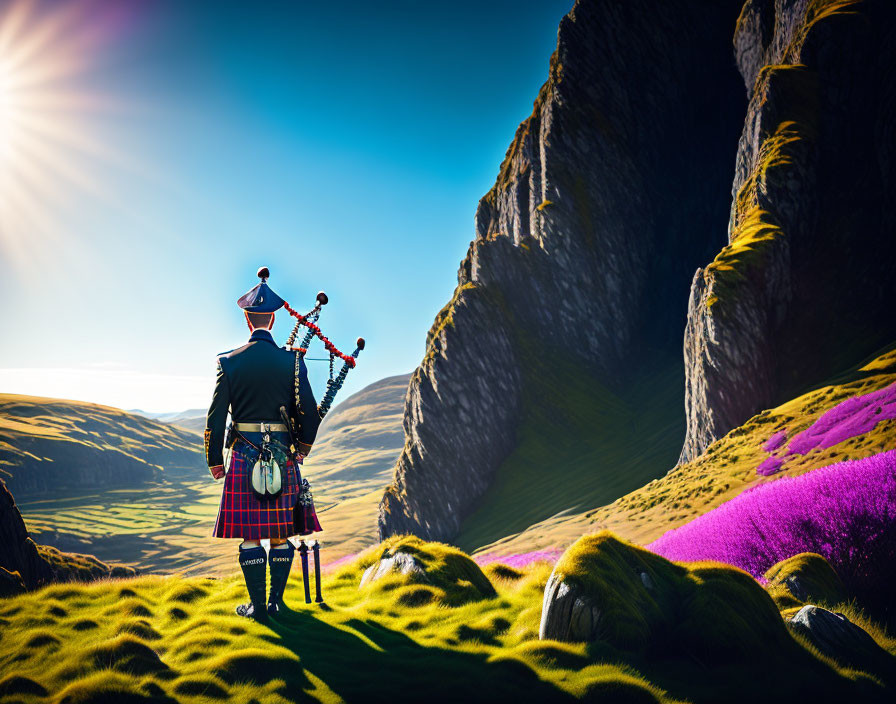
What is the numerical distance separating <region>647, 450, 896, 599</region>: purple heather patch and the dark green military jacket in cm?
835

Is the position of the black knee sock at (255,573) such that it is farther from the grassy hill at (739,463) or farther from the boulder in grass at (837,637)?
the grassy hill at (739,463)

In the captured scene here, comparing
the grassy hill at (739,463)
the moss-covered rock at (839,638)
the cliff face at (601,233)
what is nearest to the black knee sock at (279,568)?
the moss-covered rock at (839,638)

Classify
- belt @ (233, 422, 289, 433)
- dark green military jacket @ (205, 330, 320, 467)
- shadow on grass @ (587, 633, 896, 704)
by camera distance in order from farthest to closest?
belt @ (233, 422, 289, 433)
dark green military jacket @ (205, 330, 320, 467)
shadow on grass @ (587, 633, 896, 704)

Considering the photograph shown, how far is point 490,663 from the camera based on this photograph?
6203mm

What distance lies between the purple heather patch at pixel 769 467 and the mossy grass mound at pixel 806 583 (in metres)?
14.4

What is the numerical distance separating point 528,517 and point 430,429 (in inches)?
936

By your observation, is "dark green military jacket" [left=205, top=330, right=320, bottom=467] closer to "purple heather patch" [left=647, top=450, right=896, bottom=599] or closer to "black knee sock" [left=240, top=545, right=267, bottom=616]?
"black knee sock" [left=240, top=545, right=267, bottom=616]

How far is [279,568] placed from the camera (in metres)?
8.99

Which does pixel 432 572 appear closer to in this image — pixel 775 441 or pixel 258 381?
pixel 258 381

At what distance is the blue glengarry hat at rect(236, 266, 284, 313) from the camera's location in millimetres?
9734

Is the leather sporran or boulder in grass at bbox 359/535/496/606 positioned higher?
the leather sporran

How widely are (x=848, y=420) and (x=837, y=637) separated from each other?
17.1 m

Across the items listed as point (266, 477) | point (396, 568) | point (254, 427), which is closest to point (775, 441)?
point (396, 568)

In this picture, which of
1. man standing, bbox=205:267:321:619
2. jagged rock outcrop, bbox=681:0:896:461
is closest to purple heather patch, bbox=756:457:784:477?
man standing, bbox=205:267:321:619
